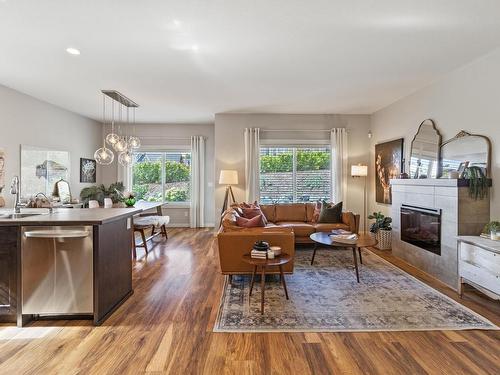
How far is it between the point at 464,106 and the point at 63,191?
24.7 feet

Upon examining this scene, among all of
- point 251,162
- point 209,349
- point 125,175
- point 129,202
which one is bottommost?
point 209,349

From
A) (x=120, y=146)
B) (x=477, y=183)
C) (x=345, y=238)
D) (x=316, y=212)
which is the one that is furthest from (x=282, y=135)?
(x=477, y=183)

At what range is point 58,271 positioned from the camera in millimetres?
2670

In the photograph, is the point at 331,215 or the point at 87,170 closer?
the point at 331,215

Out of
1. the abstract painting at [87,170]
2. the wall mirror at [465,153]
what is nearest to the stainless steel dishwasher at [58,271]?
the wall mirror at [465,153]

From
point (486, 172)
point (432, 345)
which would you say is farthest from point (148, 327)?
point (486, 172)

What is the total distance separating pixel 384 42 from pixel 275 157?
3.96 metres

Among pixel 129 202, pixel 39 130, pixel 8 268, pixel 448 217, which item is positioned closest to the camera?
pixel 8 268

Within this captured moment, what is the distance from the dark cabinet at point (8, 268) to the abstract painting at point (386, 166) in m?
5.89

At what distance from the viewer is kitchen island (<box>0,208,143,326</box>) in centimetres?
260

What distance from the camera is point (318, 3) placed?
251 centimetres

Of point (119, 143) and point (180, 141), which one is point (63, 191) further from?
point (180, 141)

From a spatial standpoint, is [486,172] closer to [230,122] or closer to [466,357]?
[466,357]

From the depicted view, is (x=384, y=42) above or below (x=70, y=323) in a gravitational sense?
above
